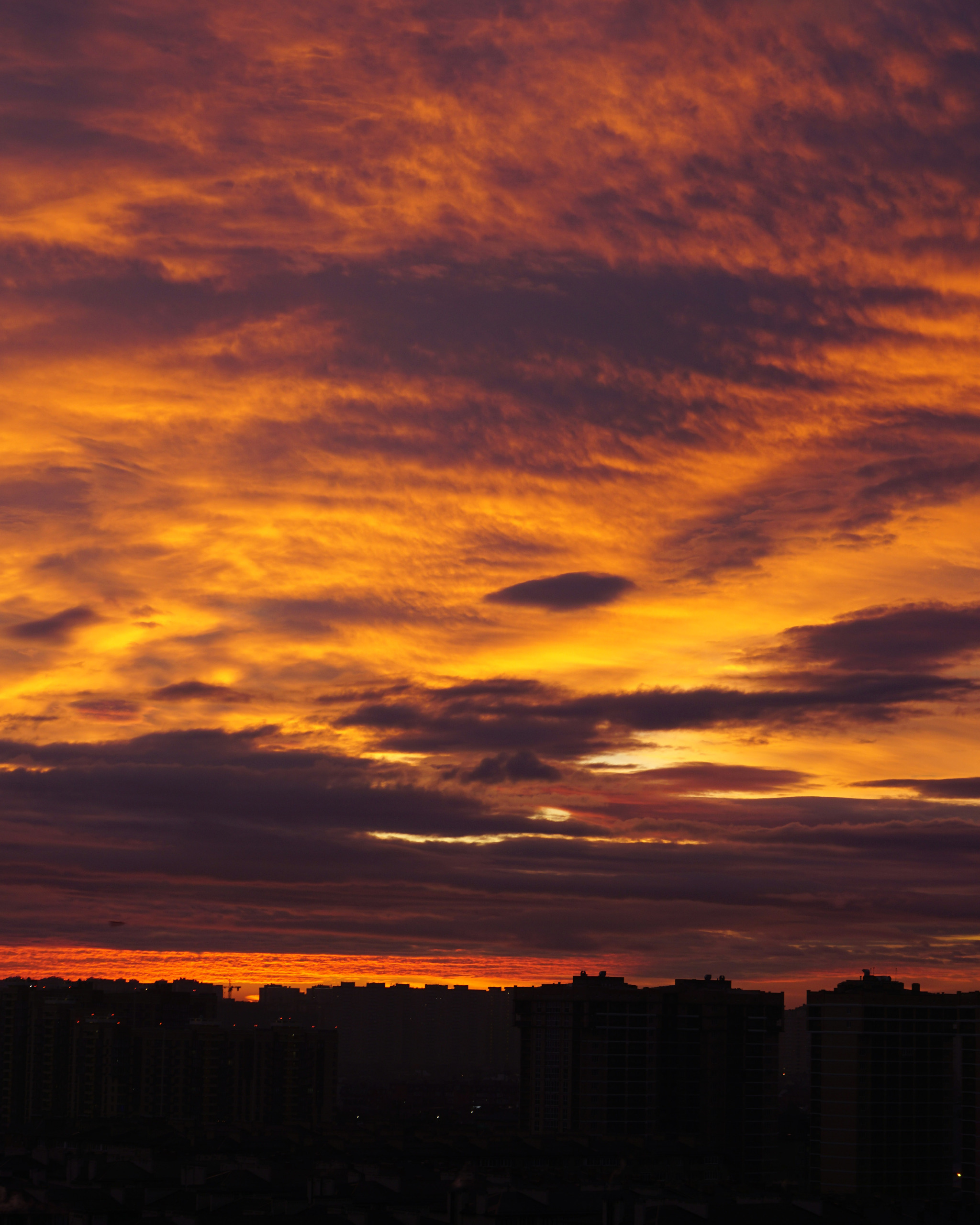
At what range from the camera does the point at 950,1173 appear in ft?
502

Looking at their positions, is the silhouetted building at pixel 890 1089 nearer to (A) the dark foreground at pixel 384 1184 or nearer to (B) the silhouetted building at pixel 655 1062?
(A) the dark foreground at pixel 384 1184

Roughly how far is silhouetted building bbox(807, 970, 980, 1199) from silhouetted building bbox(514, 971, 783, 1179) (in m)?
23.1

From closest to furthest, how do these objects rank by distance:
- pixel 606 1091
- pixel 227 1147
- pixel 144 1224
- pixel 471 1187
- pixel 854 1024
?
pixel 144 1224, pixel 471 1187, pixel 227 1147, pixel 854 1024, pixel 606 1091

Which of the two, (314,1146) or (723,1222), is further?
(314,1146)

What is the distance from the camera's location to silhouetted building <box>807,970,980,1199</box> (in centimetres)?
14450

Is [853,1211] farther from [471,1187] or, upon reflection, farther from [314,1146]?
[314,1146]

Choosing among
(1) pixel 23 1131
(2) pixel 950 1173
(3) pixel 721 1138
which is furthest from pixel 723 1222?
(1) pixel 23 1131

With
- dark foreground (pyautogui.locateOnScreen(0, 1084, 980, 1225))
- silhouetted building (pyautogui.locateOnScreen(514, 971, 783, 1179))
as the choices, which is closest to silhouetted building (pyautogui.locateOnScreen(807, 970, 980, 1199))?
dark foreground (pyautogui.locateOnScreen(0, 1084, 980, 1225))

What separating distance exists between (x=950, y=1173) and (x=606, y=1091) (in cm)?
4198

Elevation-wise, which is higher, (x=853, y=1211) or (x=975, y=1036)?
(x=975, y=1036)

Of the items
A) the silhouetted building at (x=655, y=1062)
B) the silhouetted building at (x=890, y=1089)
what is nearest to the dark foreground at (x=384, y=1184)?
the silhouetted building at (x=890, y=1089)

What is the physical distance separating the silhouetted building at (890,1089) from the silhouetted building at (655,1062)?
75.9 feet

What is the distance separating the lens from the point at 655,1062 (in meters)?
180

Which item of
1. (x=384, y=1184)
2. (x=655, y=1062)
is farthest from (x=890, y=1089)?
(x=384, y=1184)
